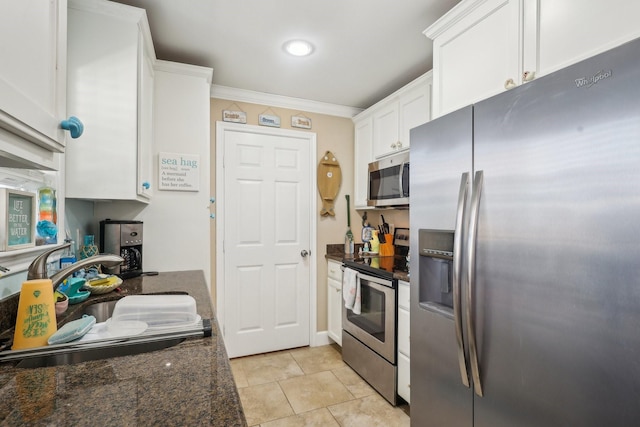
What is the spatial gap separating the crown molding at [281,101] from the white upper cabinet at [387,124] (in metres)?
0.17

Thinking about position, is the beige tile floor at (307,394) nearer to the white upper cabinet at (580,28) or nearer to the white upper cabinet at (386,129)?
the white upper cabinet at (386,129)

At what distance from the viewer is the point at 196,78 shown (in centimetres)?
221

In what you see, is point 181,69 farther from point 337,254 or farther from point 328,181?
point 337,254

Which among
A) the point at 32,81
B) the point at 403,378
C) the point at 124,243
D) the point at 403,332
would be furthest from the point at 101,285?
the point at 403,378

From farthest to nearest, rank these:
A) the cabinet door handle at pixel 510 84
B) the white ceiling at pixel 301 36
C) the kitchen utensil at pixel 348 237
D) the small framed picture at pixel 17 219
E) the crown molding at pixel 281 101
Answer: the kitchen utensil at pixel 348 237
the crown molding at pixel 281 101
the white ceiling at pixel 301 36
the cabinet door handle at pixel 510 84
the small framed picture at pixel 17 219

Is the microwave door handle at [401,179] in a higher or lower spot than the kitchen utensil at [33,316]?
higher

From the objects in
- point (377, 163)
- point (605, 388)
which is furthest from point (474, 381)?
point (377, 163)

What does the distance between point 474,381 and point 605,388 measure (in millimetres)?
432

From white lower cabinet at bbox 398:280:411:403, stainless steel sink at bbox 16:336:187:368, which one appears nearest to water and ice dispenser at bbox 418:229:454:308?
white lower cabinet at bbox 398:280:411:403

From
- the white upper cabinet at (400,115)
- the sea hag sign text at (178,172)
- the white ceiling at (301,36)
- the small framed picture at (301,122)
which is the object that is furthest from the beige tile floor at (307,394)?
the white ceiling at (301,36)

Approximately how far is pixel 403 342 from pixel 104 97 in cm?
215

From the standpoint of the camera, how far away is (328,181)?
319 centimetres

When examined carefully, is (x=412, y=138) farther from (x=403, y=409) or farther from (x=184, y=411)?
(x=403, y=409)

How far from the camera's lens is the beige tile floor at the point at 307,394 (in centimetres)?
199
